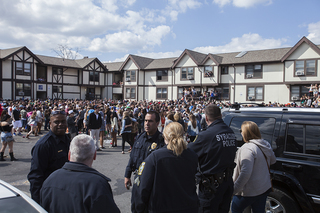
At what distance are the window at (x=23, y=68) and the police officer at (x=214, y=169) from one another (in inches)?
1312

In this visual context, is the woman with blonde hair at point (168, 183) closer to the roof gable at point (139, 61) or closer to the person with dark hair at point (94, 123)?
the person with dark hair at point (94, 123)

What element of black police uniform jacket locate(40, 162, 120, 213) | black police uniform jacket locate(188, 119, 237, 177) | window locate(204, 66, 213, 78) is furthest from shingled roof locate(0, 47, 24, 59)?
black police uniform jacket locate(40, 162, 120, 213)

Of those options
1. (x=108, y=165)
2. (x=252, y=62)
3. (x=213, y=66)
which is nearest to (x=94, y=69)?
(x=213, y=66)

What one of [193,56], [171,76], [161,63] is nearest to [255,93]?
[193,56]

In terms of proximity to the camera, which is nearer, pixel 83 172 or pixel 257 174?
pixel 83 172

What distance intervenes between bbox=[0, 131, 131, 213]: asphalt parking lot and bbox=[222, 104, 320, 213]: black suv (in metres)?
2.83

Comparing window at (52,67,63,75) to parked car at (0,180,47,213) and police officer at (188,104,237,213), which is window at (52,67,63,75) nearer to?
police officer at (188,104,237,213)

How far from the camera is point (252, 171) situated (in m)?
3.30

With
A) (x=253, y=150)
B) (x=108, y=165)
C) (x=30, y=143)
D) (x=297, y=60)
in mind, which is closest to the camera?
(x=253, y=150)

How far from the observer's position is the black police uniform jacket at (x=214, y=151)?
321 centimetres

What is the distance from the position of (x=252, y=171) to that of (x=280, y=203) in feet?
3.11

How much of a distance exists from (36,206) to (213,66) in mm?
29490

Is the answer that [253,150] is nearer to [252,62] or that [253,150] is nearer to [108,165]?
[108,165]

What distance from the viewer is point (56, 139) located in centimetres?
332
